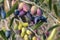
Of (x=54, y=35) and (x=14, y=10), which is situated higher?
(x=14, y=10)

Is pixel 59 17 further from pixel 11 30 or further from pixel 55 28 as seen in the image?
pixel 11 30

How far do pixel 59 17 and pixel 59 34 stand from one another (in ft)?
0.37

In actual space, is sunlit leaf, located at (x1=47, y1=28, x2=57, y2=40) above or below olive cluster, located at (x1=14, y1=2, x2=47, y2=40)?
below

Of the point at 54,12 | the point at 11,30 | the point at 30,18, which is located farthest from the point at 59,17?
the point at 11,30

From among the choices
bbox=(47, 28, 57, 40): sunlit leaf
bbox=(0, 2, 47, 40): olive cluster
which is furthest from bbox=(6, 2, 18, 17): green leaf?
bbox=(47, 28, 57, 40): sunlit leaf

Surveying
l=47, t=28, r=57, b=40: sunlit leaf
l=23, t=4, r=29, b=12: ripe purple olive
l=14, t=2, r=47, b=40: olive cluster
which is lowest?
l=47, t=28, r=57, b=40: sunlit leaf

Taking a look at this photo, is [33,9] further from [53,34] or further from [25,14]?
[53,34]

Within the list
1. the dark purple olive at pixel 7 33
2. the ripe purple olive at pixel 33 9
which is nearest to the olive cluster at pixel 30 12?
the ripe purple olive at pixel 33 9

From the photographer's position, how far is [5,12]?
1390mm

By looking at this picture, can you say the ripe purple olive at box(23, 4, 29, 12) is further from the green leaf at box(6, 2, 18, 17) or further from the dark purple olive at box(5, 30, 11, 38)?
the dark purple olive at box(5, 30, 11, 38)

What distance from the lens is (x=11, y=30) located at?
1.40 m

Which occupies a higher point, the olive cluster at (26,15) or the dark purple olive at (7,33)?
the olive cluster at (26,15)

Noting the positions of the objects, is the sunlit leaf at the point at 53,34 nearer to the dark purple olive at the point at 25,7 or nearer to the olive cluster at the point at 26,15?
the olive cluster at the point at 26,15

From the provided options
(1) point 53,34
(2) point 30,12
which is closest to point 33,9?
(2) point 30,12
